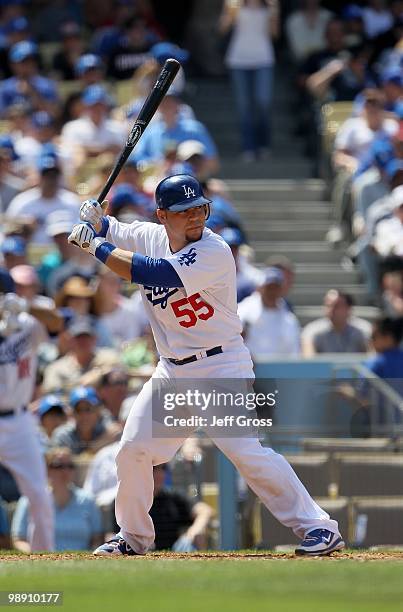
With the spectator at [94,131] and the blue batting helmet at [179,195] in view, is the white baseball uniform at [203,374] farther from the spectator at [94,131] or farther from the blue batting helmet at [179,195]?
the spectator at [94,131]

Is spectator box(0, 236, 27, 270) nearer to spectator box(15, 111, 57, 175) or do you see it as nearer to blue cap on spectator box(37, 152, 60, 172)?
blue cap on spectator box(37, 152, 60, 172)

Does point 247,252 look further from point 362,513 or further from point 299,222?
point 362,513

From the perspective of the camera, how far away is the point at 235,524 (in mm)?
10008

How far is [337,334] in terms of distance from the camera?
1233 cm

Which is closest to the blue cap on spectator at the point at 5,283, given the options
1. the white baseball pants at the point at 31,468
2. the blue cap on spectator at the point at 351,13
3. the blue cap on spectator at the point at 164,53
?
the white baseball pants at the point at 31,468

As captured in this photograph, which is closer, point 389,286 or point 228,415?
→ point 228,415

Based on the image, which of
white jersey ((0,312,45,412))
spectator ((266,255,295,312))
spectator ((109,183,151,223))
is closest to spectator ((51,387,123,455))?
white jersey ((0,312,45,412))

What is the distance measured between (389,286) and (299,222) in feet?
8.82

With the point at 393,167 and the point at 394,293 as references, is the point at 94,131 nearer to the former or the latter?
the point at 393,167

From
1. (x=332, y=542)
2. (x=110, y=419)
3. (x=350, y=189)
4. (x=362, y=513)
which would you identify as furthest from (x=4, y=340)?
(x=350, y=189)

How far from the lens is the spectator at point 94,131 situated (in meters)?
15.0

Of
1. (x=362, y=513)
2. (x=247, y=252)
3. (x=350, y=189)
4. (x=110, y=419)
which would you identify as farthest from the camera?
(x=350, y=189)

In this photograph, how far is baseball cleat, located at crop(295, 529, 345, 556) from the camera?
24.8 feet

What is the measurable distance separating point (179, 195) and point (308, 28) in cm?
1022
